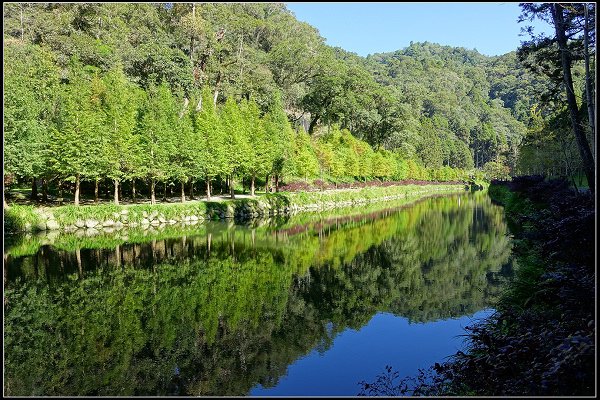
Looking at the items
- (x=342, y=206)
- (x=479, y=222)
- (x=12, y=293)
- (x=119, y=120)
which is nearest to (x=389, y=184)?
(x=342, y=206)

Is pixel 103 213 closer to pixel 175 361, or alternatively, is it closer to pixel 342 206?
pixel 175 361

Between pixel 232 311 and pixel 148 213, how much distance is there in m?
20.9

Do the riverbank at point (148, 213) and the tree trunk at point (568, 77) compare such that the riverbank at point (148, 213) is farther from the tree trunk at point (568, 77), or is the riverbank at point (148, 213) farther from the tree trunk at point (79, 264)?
the tree trunk at point (568, 77)

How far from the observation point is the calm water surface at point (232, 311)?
8.72m

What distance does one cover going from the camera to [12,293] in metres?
14.1

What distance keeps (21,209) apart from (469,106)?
151829 mm

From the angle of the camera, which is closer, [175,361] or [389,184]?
[175,361]

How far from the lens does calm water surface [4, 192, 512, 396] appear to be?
28.6 feet

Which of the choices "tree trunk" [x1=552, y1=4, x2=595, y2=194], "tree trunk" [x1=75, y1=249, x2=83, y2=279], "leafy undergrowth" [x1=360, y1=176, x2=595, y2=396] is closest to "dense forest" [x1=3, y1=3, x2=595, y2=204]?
"tree trunk" [x1=552, y1=4, x2=595, y2=194]

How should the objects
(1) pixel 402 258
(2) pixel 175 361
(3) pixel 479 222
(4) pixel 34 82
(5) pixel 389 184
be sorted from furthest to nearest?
(5) pixel 389 184, (4) pixel 34 82, (3) pixel 479 222, (1) pixel 402 258, (2) pixel 175 361

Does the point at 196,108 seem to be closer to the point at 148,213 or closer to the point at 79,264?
the point at 148,213

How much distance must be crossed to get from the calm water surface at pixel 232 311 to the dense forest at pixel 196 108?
8349mm

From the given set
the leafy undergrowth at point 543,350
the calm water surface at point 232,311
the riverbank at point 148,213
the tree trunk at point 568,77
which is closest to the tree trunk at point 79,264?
the calm water surface at point 232,311

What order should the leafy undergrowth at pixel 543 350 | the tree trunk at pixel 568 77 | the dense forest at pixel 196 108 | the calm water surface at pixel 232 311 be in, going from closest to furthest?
the leafy undergrowth at pixel 543 350, the calm water surface at pixel 232 311, the tree trunk at pixel 568 77, the dense forest at pixel 196 108
